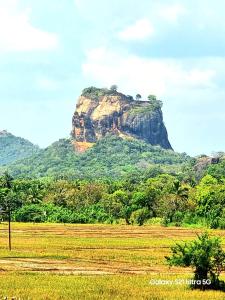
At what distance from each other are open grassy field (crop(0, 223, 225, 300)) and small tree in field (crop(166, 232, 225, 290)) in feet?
3.03

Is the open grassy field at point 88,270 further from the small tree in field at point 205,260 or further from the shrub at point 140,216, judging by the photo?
the shrub at point 140,216

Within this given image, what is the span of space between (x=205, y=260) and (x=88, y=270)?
9.52 metres

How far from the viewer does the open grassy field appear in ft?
89.2

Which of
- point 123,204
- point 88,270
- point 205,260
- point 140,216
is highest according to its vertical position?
point 123,204

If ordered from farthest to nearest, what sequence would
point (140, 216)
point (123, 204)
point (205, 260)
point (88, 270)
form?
point (123, 204) < point (140, 216) < point (88, 270) < point (205, 260)

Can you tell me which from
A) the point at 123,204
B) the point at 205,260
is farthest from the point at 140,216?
the point at 205,260

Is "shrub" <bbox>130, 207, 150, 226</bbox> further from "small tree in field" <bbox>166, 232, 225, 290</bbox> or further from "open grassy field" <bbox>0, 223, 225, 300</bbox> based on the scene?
"small tree in field" <bbox>166, 232, 225, 290</bbox>

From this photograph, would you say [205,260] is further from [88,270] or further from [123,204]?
[123,204]

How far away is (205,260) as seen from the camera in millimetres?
28797

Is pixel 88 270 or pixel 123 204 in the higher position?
pixel 123 204

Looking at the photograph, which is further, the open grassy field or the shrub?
the shrub

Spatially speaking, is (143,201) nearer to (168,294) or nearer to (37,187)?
(37,187)

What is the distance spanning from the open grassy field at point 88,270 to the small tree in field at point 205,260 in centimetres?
92

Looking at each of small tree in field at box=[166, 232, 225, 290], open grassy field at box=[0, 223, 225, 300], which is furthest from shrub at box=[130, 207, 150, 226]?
small tree in field at box=[166, 232, 225, 290]
